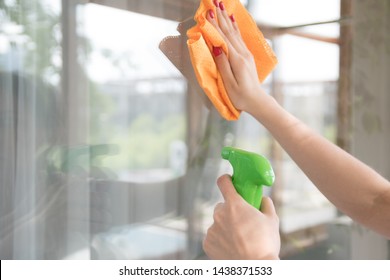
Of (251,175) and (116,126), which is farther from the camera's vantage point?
(116,126)

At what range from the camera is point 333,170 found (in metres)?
0.56

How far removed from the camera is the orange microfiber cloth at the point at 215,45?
55 centimetres

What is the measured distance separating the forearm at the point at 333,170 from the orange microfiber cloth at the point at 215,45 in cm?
5

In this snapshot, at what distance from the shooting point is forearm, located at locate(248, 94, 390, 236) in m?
0.56

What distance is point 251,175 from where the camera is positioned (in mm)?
503

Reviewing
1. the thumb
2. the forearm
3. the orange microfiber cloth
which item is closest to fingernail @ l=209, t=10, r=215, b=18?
the orange microfiber cloth

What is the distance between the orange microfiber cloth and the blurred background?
62mm

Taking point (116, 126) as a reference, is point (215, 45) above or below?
above

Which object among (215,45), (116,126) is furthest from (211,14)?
(116,126)

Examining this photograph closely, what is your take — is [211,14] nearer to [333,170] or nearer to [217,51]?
[217,51]

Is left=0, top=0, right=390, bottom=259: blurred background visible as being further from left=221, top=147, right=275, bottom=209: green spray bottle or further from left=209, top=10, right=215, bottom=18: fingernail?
left=221, top=147, right=275, bottom=209: green spray bottle

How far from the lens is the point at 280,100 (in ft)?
3.65

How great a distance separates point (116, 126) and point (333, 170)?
1.45 feet
